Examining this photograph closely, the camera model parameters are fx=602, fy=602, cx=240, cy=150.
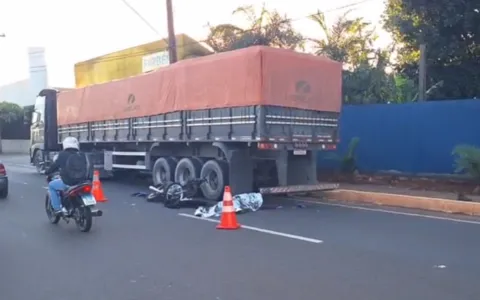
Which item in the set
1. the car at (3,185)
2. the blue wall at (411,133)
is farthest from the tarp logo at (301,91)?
the car at (3,185)

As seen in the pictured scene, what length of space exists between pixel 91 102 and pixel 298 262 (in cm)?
1455

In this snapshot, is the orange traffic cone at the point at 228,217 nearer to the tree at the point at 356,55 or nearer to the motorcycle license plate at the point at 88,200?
the motorcycle license plate at the point at 88,200

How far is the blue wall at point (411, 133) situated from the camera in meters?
15.7

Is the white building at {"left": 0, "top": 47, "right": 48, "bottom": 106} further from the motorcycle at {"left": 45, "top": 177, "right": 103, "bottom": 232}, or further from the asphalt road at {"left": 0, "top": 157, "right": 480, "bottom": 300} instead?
the motorcycle at {"left": 45, "top": 177, "right": 103, "bottom": 232}

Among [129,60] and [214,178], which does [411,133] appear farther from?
[129,60]

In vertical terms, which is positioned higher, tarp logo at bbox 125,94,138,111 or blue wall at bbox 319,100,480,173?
tarp logo at bbox 125,94,138,111

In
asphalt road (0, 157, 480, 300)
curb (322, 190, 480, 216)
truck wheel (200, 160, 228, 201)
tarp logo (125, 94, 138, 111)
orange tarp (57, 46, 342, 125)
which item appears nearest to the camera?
asphalt road (0, 157, 480, 300)

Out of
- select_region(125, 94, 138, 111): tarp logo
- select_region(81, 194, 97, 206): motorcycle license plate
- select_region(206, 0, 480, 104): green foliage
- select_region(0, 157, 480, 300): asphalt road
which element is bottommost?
select_region(0, 157, 480, 300): asphalt road

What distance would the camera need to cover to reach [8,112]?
154 feet

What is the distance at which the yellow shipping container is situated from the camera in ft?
101

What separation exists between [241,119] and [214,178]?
171 cm

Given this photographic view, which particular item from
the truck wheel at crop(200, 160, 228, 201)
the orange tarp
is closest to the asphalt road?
the truck wheel at crop(200, 160, 228, 201)

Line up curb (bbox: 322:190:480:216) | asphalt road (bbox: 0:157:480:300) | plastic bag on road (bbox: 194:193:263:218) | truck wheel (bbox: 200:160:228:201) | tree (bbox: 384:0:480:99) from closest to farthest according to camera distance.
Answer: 1. asphalt road (bbox: 0:157:480:300)
2. plastic bag on road (bbox: 194:193:263:218)
3. curb (bbox: 322:190:480:216)
4. truck wheel (bbox: 200:160:228:201)
5. tree (bbox: 384:0:480:99)

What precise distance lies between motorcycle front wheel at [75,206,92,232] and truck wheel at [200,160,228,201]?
14.2 feet
